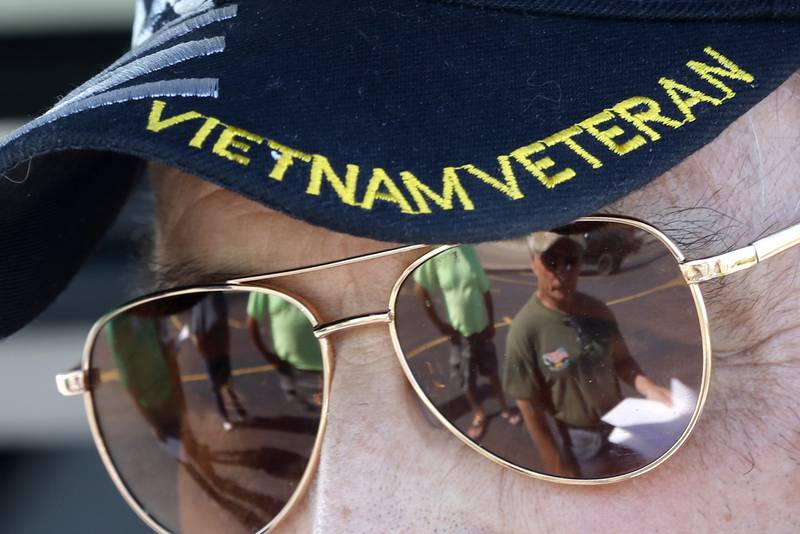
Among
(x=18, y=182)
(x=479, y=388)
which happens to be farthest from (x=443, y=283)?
(x=18, y=182)

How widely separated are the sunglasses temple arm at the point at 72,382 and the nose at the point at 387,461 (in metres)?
0.49

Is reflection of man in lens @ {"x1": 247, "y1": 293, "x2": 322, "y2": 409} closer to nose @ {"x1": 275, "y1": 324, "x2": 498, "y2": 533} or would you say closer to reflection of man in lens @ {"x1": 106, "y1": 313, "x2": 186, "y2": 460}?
nose @ {"x1": 275, "y1": 324, "x2": 498, "y2": 533}

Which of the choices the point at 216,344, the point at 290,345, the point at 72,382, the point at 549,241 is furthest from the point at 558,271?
the point at 72,382

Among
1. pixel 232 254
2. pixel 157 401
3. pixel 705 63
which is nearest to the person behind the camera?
pixel 705 63

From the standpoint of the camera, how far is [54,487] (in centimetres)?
331

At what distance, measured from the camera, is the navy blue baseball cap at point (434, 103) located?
36.8 inches

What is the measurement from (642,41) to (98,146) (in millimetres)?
580

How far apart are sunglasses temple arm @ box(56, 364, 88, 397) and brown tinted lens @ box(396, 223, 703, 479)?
58 centimetres

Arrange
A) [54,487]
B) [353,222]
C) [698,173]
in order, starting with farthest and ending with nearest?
1. [54,487]
2. [698,173]
3. [353,222]

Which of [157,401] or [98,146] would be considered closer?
[98,146]

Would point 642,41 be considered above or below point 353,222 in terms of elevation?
above

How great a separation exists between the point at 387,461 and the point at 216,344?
35 cm

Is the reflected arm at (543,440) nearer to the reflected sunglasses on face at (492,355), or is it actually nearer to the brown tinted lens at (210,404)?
the reflected sunglasses on face at (492,355)

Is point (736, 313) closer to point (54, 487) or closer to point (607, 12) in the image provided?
point (607, 12)
